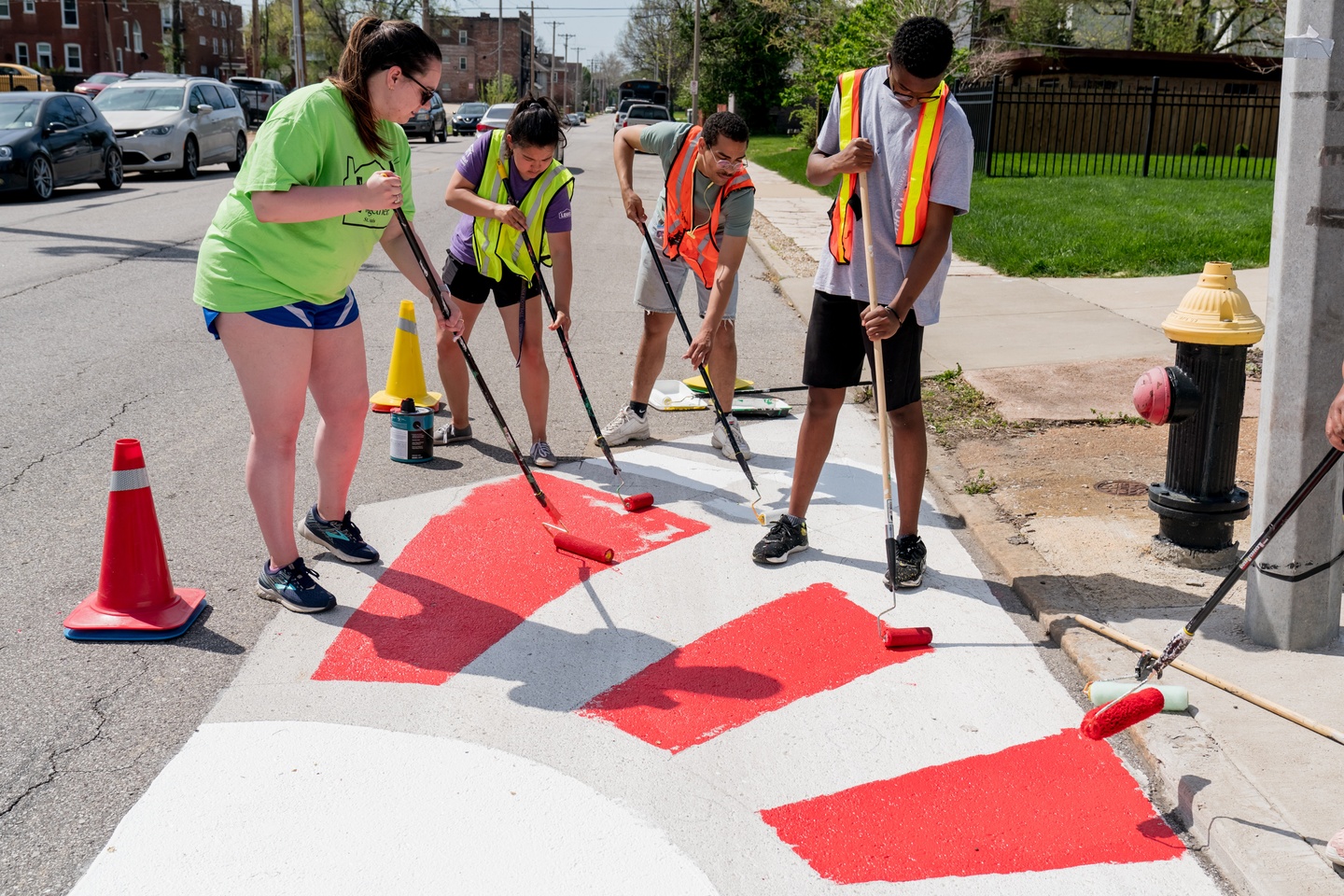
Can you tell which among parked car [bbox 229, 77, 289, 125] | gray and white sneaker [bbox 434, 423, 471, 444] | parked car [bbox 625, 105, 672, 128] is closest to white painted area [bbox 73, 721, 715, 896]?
gray and white sneaker [bbox 434, 423, 471, 444]

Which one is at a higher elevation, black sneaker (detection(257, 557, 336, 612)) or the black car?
the black car

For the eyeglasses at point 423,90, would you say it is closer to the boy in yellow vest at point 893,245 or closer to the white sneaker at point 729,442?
the boy in yellow vest at point 893,245

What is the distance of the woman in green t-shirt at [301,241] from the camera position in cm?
367

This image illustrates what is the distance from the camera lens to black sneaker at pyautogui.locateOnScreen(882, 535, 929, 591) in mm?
4539

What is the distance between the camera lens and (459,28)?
110 m

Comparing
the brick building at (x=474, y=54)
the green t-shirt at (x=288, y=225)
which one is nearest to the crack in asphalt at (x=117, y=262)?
the green t-shirt at (x=288, y=225)

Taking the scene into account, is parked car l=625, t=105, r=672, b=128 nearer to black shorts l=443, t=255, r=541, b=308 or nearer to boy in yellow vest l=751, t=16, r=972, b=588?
black shorts l=443, t=255, r=541, b=308

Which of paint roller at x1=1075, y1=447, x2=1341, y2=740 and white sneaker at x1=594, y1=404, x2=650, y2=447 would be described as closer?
paint roller at x1=1075, y1=447, x2=1341, y2=740

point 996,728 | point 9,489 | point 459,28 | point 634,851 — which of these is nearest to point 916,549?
point 996,728

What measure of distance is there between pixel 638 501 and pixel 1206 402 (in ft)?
7.79

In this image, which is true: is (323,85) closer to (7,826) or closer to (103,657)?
(103,657)

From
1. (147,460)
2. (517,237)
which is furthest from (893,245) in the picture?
(147,460)

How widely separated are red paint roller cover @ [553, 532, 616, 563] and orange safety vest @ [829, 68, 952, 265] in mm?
1420

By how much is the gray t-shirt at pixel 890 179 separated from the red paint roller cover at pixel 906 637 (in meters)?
1.20
